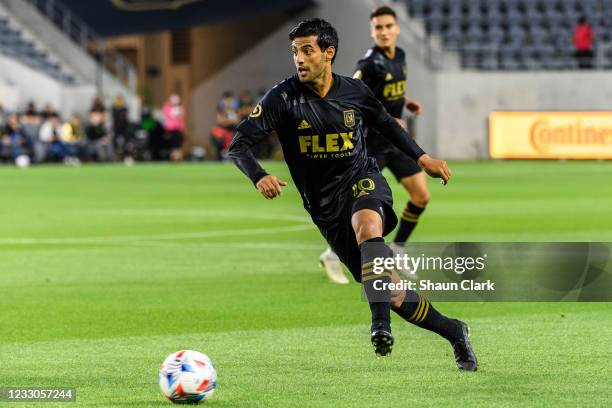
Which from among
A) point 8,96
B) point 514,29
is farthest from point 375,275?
point 514,29

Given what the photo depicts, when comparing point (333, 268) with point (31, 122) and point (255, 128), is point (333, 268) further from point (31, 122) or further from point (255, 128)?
point (31, 122)

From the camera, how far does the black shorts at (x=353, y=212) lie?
23.9ft

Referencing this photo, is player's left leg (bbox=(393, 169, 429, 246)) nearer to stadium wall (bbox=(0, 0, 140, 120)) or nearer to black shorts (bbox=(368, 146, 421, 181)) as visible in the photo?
black shorts (bbox=(368, 146, 421, 181))

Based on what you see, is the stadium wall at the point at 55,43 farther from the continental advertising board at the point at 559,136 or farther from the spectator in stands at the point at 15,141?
the continental advertising board at the point at 559,136

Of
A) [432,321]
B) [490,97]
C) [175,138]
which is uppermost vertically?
[432,321]

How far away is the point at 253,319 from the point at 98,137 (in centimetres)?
3202

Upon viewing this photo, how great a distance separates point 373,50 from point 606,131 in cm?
2581

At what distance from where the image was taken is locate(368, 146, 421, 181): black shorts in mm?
12055

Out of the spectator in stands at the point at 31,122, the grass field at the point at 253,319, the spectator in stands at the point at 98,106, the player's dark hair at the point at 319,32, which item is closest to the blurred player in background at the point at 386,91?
the grass field at the point at 253,319

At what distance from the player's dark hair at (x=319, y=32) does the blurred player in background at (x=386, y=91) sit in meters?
4.44

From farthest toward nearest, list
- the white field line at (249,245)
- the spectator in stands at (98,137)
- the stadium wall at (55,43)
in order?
the stadium wall at (55,43)
the spectator in stands at (98,137)
the white field line at (249,245)

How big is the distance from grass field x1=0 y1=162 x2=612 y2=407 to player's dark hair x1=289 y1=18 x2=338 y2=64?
1.75 meters

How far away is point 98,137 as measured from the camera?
40.8 meters

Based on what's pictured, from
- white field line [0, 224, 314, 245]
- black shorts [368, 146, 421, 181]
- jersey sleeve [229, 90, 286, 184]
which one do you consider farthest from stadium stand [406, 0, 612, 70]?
jersey sleeve [229, 90, 286, 184]
